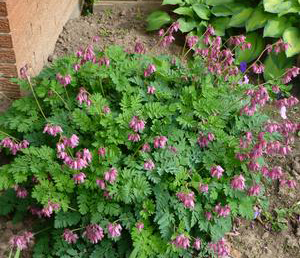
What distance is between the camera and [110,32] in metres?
4.59

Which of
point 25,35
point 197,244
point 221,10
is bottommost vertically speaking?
point 197,244

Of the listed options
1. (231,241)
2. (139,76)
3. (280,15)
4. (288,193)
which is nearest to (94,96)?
(139,76)

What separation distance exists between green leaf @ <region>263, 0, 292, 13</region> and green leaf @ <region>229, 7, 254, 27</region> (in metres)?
0.23

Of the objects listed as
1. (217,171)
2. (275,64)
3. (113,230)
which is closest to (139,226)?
(113,230)

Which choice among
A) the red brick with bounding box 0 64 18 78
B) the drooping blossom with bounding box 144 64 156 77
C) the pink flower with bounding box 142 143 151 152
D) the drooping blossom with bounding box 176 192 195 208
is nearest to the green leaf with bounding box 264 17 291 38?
the drooping blossom with bounding box 144 64 156 77

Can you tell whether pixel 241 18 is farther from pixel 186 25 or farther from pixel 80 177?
pixel 80 177

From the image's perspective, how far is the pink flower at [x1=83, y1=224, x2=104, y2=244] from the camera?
2619 millimetres

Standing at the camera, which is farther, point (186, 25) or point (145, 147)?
point (186, 25)

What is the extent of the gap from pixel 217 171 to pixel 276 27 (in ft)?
6.83

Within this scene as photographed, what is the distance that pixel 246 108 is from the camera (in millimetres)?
2920

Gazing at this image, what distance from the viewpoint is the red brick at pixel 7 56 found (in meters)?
3.33

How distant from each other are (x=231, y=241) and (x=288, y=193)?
0.63 metres

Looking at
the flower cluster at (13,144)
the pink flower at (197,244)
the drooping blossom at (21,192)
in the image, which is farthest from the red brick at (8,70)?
the pink flower at (197,244)

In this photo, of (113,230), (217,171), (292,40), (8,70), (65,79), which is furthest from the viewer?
(292,40)
